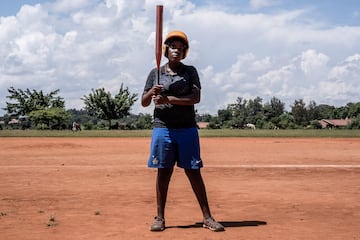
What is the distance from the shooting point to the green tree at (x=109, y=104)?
6919 centimetres

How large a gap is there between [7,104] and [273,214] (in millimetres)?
68389

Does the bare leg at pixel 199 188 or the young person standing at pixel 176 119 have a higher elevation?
the young person standing at pixel 176 119

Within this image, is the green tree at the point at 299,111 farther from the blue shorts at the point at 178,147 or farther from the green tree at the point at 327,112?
the blue shorts at the point at 178,147

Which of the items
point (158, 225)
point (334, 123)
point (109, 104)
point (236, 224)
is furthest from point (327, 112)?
point (158, 225)

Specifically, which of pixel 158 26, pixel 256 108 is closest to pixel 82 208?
pixel 158 26

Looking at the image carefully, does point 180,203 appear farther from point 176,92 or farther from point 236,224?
point 176,92

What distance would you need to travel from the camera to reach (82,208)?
7.43m

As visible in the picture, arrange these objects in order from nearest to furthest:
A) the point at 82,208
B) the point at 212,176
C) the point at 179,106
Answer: the point at 179,106, the point at 82,208, the point at 212,176

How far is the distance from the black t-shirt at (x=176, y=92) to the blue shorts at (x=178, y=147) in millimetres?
78

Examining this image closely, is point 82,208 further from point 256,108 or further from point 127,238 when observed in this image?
point 256,108

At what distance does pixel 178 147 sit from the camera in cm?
597

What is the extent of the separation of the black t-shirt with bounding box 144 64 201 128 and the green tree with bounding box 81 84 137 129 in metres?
63.4

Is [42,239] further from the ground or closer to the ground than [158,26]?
closer to the ground

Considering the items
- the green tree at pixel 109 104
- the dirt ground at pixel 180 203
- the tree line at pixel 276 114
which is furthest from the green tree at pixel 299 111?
the dirt ground at pixel 180 203
